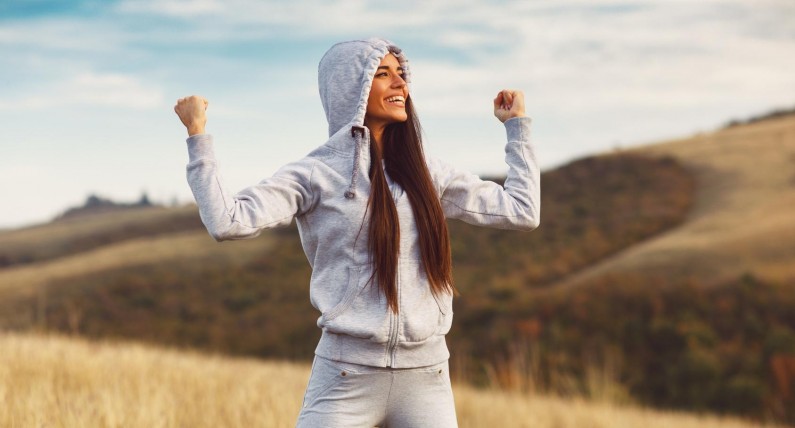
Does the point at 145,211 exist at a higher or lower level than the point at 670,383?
higher

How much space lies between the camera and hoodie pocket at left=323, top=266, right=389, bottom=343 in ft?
9.94

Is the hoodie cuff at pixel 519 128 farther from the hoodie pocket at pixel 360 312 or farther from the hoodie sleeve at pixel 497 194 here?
the hoodie pocket at pixel 360 312

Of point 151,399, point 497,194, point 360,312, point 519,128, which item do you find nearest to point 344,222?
point 360,312

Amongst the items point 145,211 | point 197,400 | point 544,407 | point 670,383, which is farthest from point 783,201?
point 145,211

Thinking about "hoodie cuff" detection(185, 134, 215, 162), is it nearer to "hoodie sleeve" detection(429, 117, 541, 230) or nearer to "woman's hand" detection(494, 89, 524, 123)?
"hoodie sleeve" detection(429, 117, 541, 230)

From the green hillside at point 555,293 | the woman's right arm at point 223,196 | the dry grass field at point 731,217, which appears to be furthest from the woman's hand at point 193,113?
the dry grass field at point 731,217

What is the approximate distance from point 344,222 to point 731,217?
105 feet

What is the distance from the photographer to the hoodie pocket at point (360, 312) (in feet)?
9.94

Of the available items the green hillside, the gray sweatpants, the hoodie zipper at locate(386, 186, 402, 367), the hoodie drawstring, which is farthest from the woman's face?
the green hillside

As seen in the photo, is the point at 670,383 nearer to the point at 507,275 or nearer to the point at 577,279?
the point at 577,279

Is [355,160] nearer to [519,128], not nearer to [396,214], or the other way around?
[396,214]

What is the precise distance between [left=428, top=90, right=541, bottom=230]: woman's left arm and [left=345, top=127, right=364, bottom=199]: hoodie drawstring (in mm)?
344

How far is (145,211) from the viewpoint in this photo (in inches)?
2382

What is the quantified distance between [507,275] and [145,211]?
34.7 meters
